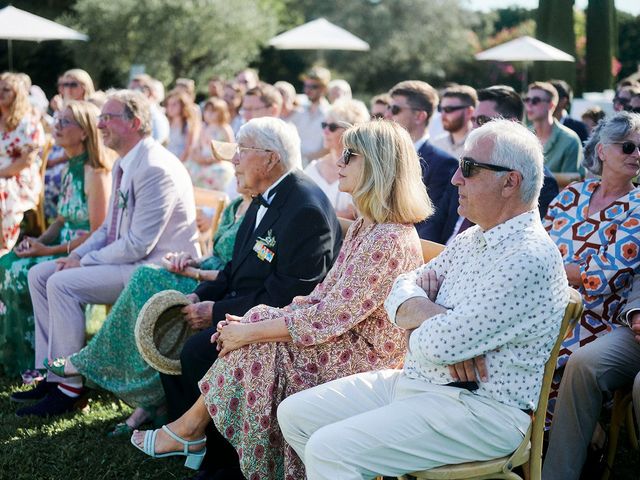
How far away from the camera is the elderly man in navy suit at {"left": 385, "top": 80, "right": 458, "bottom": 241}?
513 cm

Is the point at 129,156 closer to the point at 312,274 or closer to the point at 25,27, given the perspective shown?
the point at 312,274

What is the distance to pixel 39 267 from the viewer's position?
5512 millimetres

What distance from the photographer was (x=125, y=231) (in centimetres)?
520

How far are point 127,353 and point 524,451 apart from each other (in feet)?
8.32

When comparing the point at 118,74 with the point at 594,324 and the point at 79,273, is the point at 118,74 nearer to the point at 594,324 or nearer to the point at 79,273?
the point at 79,273

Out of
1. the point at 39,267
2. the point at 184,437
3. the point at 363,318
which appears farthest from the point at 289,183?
the point at 39,267

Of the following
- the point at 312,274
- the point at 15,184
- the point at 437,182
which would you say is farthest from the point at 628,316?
the point at 15,184

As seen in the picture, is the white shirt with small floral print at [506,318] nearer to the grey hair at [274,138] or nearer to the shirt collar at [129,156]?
the grey hair at [274,138]

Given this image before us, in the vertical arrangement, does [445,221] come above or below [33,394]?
above

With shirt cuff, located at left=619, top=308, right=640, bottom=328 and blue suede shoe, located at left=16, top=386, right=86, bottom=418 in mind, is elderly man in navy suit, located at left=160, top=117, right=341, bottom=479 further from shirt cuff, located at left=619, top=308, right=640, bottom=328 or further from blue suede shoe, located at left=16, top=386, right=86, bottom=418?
shirt cuff, located at left=619, top=308, right=640, bottom=328

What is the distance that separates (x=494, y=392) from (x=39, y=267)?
3.58 metres

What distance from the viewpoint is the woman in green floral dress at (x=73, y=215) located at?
18.7ft

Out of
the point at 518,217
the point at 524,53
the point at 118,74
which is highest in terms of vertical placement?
the point at 518,217

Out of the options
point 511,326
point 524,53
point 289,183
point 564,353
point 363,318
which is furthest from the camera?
point 524,53
